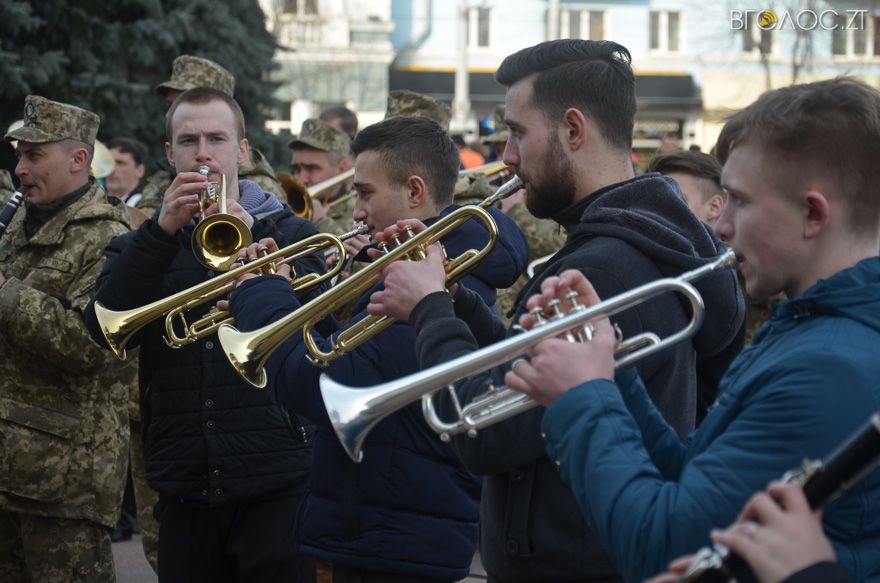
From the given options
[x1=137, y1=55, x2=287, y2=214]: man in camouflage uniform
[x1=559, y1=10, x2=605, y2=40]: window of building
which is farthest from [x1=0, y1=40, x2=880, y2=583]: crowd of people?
[x1=559, y1=10, x2=605, y2=40]: window of building

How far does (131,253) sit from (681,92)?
34.0 metres

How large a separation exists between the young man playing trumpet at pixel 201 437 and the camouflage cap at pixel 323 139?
16.1 ft

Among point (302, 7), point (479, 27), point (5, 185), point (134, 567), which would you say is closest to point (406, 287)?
point (134, 567)

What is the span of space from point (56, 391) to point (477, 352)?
3.25m

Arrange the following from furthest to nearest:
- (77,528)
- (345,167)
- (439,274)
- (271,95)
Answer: (271,95) < (345,167) < (77,528) < (439,274)

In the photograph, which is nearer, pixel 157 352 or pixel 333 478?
pixel 333 478

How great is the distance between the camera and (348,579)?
155 inches

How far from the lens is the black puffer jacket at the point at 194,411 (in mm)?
4684

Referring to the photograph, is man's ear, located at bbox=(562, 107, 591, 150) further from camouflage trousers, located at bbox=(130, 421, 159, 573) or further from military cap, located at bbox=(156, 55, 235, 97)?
military cap, located at bbox=(156, 55, 235, 97)

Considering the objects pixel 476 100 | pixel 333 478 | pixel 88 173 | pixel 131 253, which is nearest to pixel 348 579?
pixel 333 478

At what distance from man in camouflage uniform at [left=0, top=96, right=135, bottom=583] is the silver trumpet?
8.23ft

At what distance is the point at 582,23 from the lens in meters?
38.5

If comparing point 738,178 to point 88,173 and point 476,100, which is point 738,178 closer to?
point 88,173

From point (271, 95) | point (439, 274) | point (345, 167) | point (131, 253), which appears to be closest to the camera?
point (439, 274)
